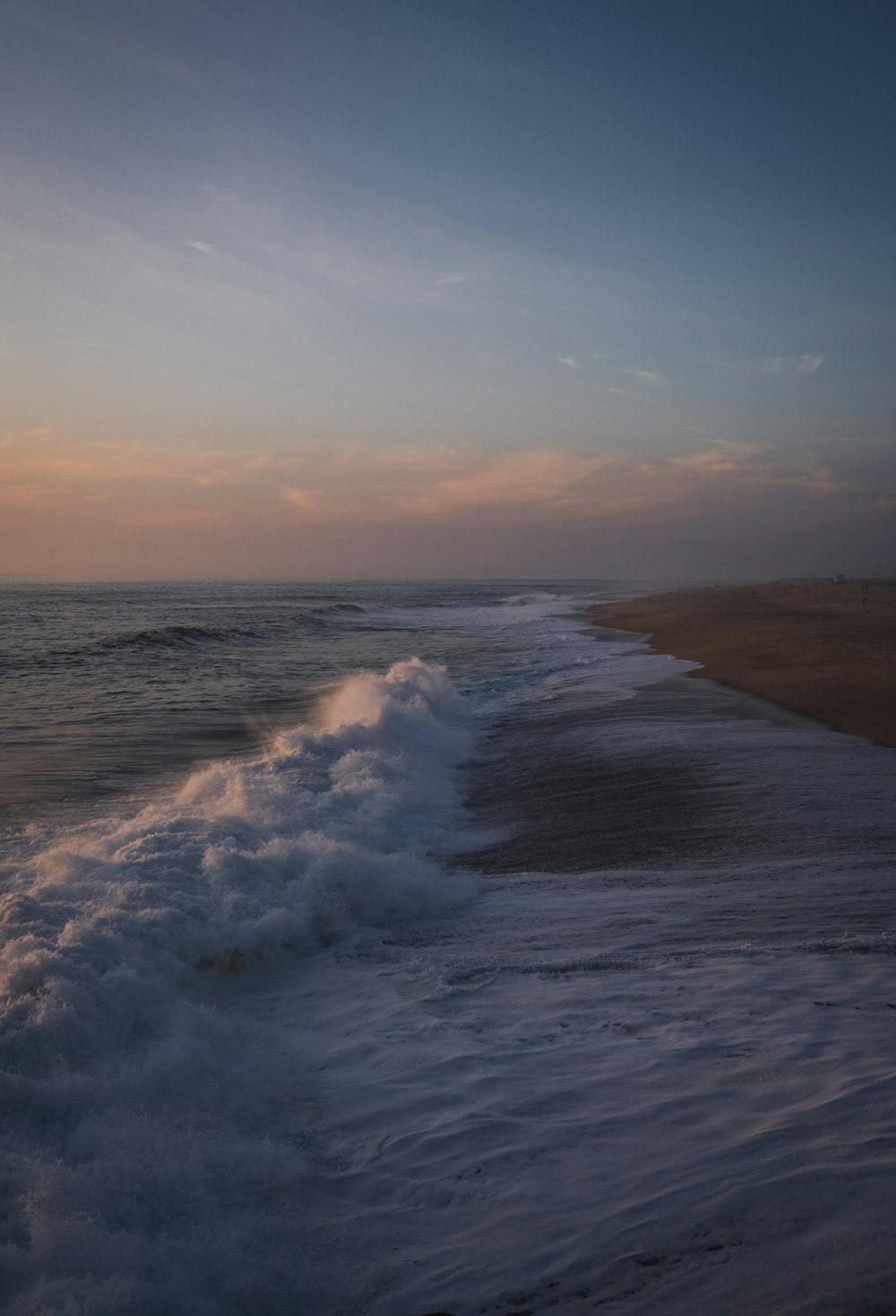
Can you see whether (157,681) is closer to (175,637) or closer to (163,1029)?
(175,637)

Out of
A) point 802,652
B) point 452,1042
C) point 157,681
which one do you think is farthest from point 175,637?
point 452,1042

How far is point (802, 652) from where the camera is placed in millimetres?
19500

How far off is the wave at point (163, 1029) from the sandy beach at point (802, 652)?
770 cm

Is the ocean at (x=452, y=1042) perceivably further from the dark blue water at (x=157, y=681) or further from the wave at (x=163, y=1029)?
the dark blue water at (x=157, y=681)

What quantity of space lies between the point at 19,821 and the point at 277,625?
32610 millimetres

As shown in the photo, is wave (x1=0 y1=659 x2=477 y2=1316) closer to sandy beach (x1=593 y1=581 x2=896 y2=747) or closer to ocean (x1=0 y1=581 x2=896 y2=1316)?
ocean (x1=0 y1=581 x2=896 y2=1316)

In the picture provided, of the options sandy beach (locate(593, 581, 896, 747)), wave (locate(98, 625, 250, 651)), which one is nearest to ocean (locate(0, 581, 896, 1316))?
sandy beach (locate(593, 581, 896, 747))

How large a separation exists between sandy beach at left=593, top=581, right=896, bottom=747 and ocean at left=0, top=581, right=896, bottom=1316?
3332mm

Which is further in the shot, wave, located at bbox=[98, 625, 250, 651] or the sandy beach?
wave, located at bbox=[98, 625, 250, 651]

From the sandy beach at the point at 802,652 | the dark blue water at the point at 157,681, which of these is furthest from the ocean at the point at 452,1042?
the sandy beach at the point at 802,652

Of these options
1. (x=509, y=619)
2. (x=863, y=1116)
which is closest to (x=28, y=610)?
→ (x=509, y=619)

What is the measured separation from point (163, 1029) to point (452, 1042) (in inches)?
56.9

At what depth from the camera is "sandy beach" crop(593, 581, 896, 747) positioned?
490 inches

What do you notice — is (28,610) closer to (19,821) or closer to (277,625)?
(277,625)
